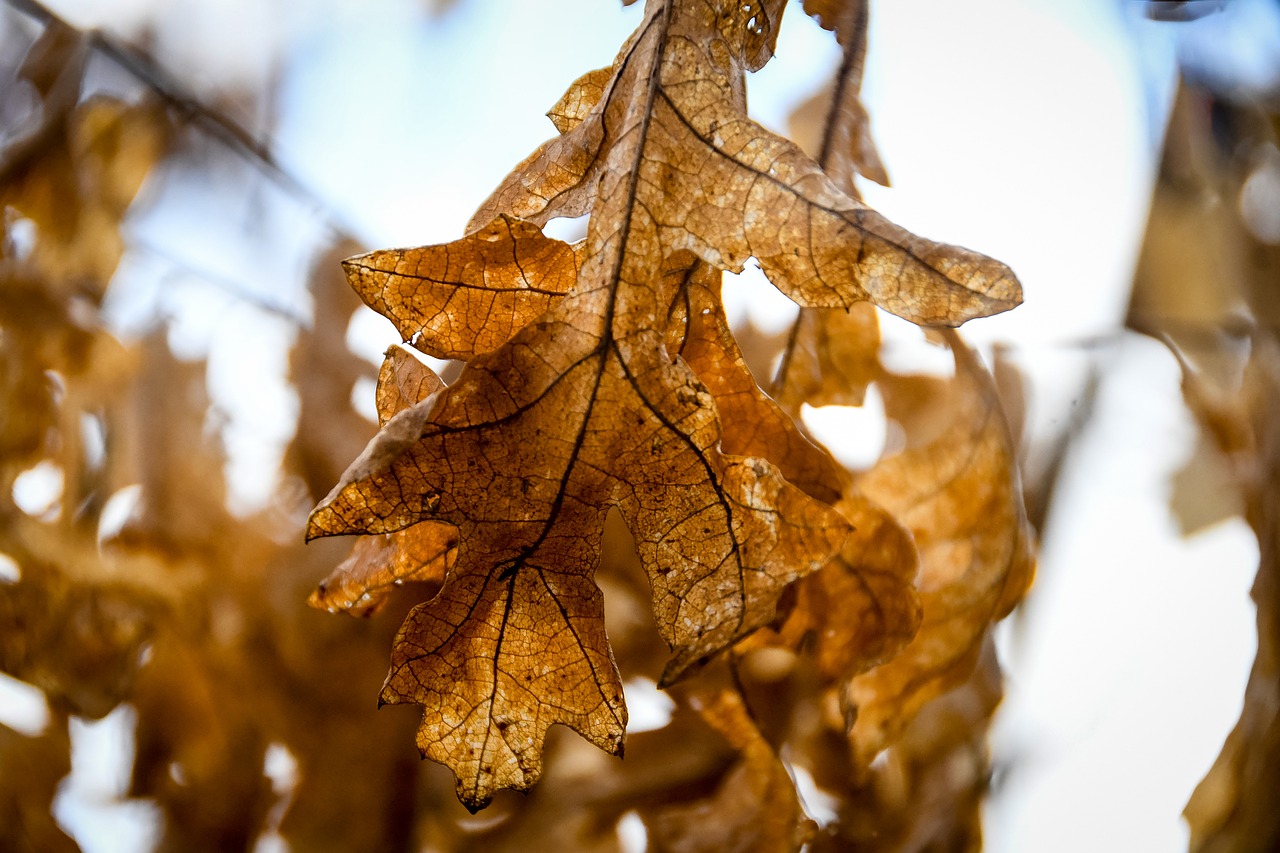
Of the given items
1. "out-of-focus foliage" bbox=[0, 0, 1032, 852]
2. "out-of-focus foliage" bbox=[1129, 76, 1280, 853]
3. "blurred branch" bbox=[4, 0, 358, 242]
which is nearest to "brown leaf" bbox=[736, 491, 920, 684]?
"out-of-focus foliage" bbox=[0, 0, 1032, 852]

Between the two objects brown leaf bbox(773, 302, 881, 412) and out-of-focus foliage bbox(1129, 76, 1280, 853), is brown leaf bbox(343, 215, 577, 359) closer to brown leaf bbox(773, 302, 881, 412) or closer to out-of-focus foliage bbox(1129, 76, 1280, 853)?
brown leaf bbox(773, 302, 881, 412)

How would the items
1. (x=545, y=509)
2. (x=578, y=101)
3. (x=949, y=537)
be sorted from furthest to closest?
(x=949, y=537)
(x=578, y=101)
(x=545, y=509)

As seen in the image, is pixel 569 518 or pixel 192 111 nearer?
pixel 569 518

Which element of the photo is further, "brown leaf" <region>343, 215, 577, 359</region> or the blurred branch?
the blurred branch

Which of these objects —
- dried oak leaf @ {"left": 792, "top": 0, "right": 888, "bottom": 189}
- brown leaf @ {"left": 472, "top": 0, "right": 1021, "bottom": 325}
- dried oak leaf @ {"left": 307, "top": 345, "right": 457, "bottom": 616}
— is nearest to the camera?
brown leaf @ {"left": 472, "top": 0, "right": 1021, "bottom": 325}

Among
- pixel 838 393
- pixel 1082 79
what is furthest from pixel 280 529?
pixel 1082 79

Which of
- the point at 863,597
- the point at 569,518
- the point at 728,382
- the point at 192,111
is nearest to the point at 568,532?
the point at 569,518

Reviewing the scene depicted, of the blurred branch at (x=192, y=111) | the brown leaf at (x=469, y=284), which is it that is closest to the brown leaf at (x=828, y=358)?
the brown leaf at (x=469, y=284)

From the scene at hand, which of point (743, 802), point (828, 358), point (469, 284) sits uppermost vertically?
point (469, 284)

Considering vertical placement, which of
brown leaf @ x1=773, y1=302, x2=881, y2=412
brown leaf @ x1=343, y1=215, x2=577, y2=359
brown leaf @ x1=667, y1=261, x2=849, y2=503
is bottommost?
brown leaf @ x1=773, y1=302, x2=881, y2=412

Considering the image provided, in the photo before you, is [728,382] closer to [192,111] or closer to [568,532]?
[568,532]
